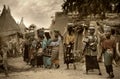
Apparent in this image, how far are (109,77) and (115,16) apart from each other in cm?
1281

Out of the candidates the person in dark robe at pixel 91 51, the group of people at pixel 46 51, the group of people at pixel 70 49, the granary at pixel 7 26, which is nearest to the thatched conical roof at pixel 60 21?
the granary at pixel 7 26

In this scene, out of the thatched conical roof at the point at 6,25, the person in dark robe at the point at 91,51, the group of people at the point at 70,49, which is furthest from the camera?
the thatched conical roof at the point at 6,25

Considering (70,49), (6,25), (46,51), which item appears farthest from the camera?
(6,25)

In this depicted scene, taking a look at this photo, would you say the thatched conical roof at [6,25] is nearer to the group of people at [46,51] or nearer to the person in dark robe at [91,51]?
the group of people at [46,51]

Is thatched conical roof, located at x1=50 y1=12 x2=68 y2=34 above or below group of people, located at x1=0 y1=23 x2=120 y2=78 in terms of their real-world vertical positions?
above

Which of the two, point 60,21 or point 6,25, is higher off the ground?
point 60,21

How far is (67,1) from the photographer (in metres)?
26.7

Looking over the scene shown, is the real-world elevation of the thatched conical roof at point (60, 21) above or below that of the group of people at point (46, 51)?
above

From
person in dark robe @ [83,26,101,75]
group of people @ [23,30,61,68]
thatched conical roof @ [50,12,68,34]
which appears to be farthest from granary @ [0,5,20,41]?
person in dark robe @ [83,26,101,75]

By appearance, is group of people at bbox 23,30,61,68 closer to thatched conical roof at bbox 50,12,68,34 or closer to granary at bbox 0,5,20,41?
thatched conical roof at bbox 50,12,68,34

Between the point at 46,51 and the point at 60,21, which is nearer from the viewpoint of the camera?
the point at 46,51

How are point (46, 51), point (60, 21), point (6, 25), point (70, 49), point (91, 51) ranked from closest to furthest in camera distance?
point (91, 51) → point (70, 49) → point (46, 51) → point (60, 21) → point (6, 25)

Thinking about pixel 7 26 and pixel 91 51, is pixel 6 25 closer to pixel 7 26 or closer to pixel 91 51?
pixel 7 26

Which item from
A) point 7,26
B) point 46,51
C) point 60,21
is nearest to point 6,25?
point 7,26
